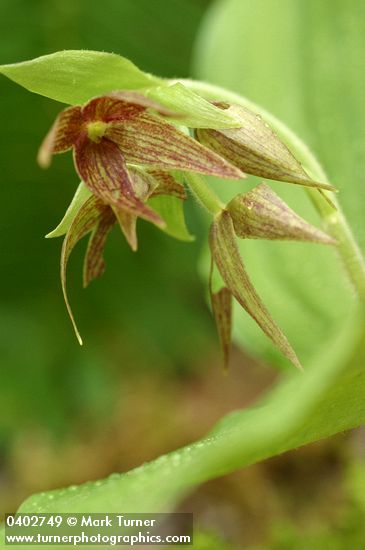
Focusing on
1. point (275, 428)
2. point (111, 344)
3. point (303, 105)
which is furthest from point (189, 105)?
point (111, 344)

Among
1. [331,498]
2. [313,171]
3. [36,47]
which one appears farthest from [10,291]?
[313,171]

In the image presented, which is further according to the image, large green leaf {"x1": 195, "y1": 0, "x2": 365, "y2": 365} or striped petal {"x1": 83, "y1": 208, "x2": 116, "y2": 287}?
large green leaf {"x1": 195, "y1": 0, "x2": 365, "y2": 365}

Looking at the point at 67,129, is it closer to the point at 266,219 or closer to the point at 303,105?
the point at 266,219

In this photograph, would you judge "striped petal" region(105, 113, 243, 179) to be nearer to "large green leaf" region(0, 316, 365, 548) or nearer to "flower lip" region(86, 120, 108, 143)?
"flower lip" region(86, 120, 108, 143)

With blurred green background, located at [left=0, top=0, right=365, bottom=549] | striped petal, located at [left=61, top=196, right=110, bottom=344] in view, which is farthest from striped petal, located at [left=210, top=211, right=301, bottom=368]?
blurred green background, located at [left=0, top=0, right=365, bottom=549]

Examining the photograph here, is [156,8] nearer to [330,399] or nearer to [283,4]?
[283,4]

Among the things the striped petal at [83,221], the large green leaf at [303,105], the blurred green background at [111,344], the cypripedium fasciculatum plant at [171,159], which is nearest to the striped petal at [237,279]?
the cypripedium fasciculatum plant at [171,159]
